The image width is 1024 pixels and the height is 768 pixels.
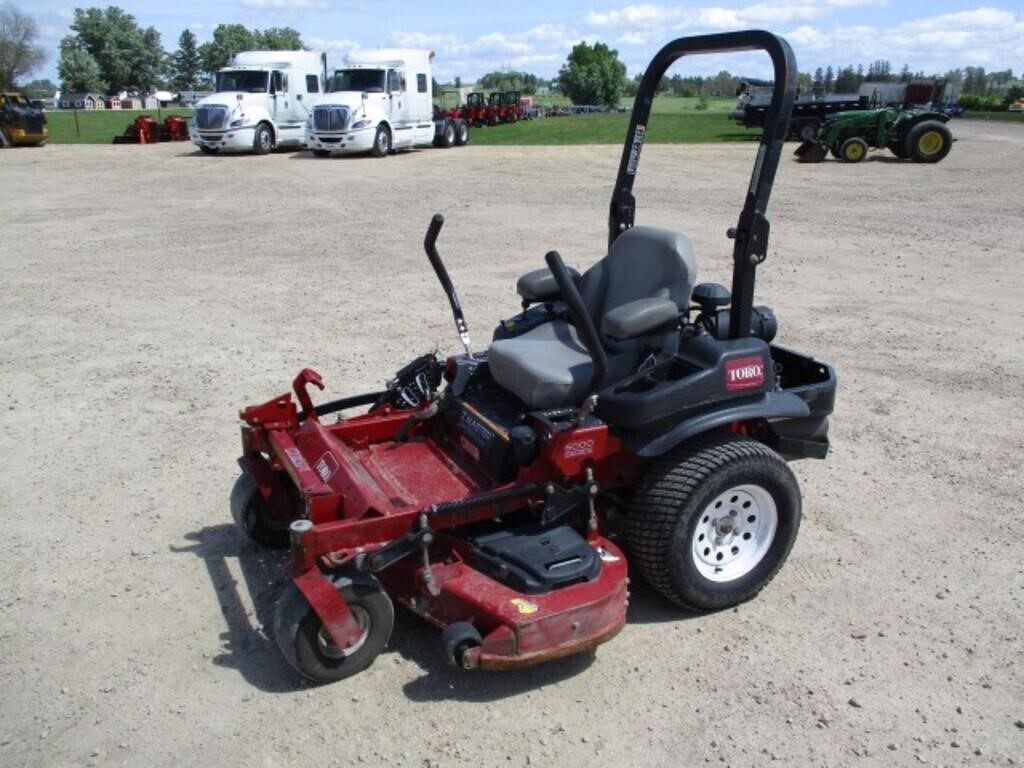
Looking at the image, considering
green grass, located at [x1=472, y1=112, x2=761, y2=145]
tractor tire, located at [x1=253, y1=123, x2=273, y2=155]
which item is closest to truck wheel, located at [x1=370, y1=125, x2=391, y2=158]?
tractor tire, located at [x1=253, y1=123, x2=273, y2=155]

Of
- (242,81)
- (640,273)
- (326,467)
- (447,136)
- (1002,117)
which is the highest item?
(1002,117)

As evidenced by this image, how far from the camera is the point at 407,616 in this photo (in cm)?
384

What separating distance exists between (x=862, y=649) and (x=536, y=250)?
25.5ft

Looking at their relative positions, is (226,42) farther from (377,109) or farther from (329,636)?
(329,636)

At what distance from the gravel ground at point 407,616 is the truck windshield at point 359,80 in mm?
12549

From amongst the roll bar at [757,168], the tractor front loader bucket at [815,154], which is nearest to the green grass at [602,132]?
the tractor front loader bucket at [815,154]

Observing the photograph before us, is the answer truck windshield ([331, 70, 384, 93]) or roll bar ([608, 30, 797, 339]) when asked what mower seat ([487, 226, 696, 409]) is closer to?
roll bar ([608, 30, 797, 339])

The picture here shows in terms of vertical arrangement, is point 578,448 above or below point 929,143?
below

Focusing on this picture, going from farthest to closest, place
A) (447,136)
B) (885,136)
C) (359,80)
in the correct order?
(447,136), (359,80), (885,136)

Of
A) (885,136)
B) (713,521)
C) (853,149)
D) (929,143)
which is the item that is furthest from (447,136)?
(713,521)

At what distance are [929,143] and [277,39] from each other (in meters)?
90.0

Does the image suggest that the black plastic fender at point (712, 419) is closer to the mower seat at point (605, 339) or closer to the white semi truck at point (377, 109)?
the mower seat at point (605, 339)

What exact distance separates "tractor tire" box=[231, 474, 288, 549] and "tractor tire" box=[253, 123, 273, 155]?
68.9 feet

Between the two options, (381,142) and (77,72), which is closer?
(381,142)
